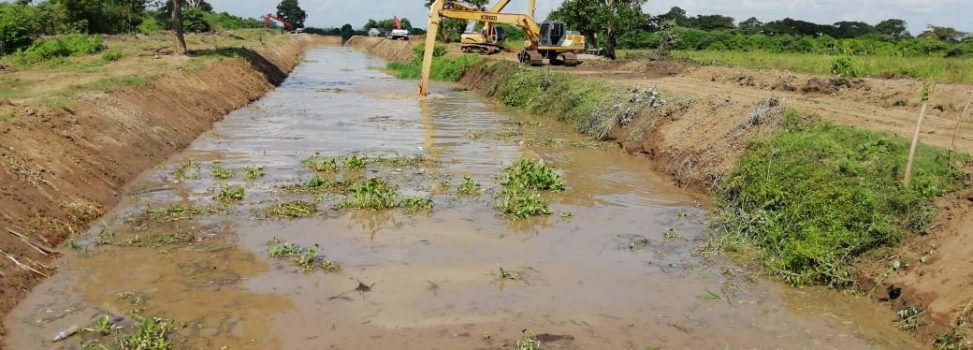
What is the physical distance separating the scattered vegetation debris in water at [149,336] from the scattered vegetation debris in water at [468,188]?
5.91 metres

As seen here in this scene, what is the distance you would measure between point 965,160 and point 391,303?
279 inches

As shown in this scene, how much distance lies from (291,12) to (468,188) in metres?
112

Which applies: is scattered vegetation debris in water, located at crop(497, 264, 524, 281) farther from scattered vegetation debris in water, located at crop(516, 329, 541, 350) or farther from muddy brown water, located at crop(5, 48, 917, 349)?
scattered vegetation debris in water, located at crop(516, 329, 541, 350)

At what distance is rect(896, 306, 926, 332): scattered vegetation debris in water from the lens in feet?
22.2

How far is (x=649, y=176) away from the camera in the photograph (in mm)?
13602

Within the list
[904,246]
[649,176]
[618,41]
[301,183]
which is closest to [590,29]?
[618,41]

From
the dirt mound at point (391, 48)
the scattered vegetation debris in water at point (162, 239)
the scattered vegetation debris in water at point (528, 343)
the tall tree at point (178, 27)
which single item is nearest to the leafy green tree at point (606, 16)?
the dirt mound at point (391, 48)

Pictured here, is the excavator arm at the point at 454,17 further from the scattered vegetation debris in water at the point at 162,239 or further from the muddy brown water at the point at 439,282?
the scattered vegetation debris in water at the point at 162,239

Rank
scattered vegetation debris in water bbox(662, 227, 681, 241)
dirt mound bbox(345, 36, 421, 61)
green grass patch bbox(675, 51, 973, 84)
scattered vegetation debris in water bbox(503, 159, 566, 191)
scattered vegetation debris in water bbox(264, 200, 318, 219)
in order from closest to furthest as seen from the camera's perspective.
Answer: scattered vegetation debris in water bbox(662, 227, 681, 241) < scattered vegetation debris in water bbox(264, 200, 318, 219) < scattered vegetation debris in water bbox(503, 159, 566, 191) < green grass patch bbox(675, 51, 973, 84) < dirt mound bbox(345, 36, 421, 61)

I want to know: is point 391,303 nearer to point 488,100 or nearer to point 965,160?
point 965,160

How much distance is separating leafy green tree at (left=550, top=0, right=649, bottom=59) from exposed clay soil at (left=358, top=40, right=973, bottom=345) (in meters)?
9.25

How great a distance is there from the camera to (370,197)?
422 inches

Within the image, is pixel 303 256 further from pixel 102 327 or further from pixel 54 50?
pixel 54 50

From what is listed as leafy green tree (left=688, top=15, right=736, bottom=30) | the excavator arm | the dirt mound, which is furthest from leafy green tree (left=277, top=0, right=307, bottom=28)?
the excavator arm
